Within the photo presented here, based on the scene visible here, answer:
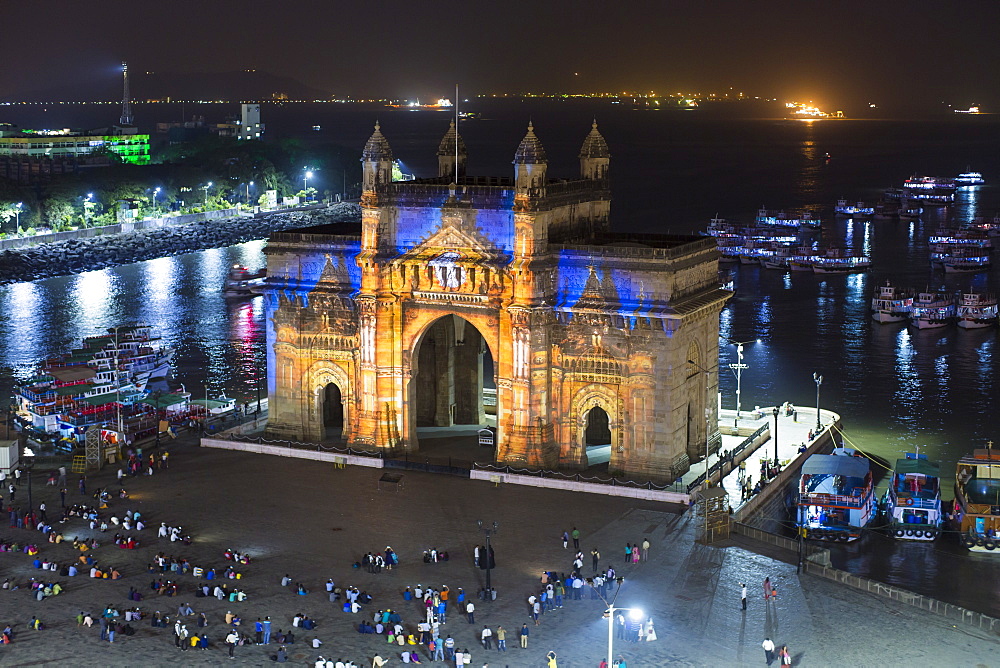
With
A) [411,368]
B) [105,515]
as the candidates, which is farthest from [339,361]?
[105,515]

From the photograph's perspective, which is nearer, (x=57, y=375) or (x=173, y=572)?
(x=173, y=572)

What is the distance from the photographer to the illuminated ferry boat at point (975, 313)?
144 metres

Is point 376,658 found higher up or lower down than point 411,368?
lower down

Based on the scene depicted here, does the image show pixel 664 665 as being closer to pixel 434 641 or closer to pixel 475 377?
pixel 434 641

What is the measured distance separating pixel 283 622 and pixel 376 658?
6019 millimetres

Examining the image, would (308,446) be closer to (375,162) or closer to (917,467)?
(375,162)

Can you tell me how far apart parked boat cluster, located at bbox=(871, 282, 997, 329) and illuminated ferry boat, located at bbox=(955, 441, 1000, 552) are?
215 ft

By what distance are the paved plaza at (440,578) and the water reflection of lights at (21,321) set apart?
150 feet

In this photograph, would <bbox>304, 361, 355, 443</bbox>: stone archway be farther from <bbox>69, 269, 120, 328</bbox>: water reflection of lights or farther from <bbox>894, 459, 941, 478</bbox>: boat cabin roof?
<bbox>69, 269, 120, 328</bbox>: water reflection of lights

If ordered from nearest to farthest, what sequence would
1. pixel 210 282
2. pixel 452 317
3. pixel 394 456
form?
pixel 394 456
pixel 452 317
pixel 210 282

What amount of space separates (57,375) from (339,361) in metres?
29.4

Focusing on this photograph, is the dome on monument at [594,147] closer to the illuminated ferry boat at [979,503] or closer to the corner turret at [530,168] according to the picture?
the corner turret at [530,168]

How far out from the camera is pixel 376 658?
53344 millimetres

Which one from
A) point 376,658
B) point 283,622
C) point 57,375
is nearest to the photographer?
point 376,658
